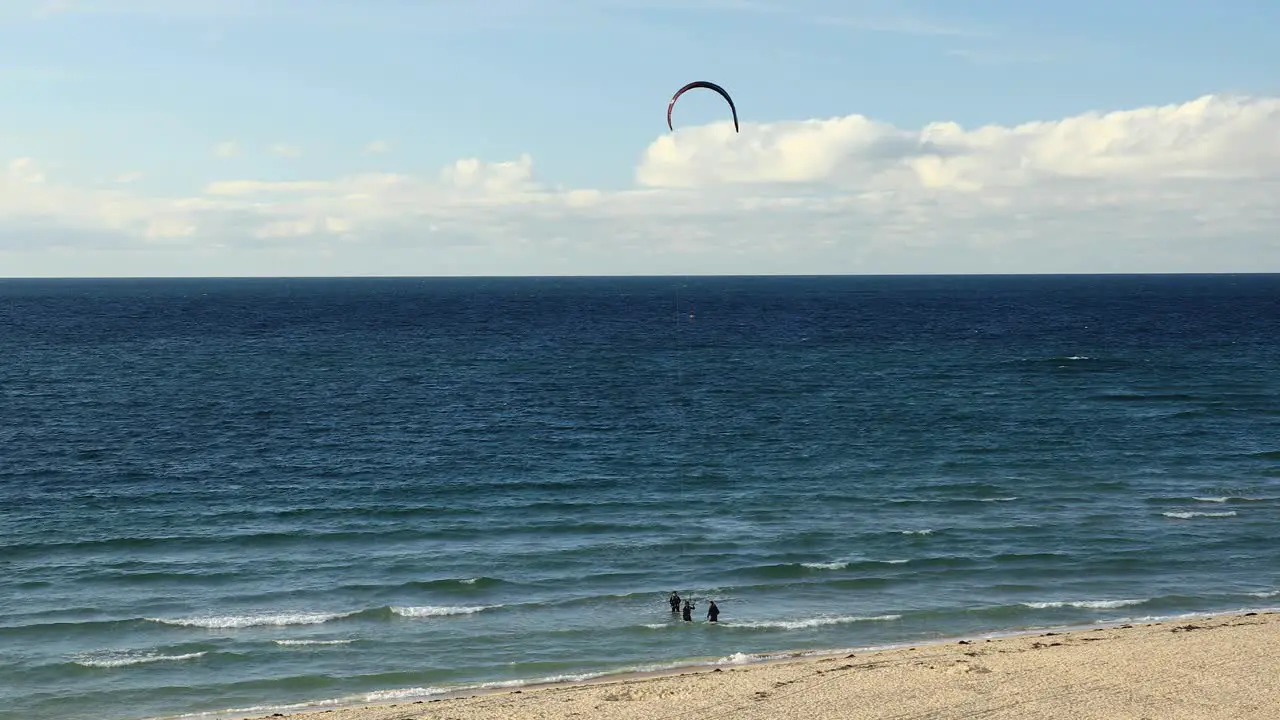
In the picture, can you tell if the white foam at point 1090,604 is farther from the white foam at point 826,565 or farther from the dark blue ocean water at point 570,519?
the white foam at point 826,565

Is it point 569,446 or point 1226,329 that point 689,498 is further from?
point 1226,329

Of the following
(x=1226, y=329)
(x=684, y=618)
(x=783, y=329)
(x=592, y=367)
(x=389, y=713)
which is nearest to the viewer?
(x=389, y=713)

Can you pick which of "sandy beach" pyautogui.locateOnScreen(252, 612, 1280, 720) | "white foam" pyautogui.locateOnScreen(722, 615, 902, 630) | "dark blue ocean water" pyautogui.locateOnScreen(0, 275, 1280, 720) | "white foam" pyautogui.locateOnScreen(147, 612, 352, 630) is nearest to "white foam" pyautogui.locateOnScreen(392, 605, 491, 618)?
"dark blue ocean water" pyautogui.locateOnScreen(0, 275, 1280, 720)

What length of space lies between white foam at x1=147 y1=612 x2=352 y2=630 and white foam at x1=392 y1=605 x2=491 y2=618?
185cm

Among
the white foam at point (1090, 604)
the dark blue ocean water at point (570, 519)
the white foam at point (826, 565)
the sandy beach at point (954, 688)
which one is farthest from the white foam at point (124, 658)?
the white foam at point (1090, 604)

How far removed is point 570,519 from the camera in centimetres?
5181

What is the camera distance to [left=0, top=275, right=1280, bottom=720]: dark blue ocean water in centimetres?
3653

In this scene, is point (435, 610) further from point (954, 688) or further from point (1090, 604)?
point (1090, 604)

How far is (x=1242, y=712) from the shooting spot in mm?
28016

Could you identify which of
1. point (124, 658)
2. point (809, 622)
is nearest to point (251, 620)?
point (124, 658)

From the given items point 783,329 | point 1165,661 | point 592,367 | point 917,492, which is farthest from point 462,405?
point 783,329

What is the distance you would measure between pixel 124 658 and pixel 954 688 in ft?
79.6

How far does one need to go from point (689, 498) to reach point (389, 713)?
89.0ft

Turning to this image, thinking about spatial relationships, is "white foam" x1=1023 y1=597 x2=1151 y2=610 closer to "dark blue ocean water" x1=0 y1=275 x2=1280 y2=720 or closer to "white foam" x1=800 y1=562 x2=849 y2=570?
"dark blue ocean water" x1=0 y1=275 x2=1280 y2=720
